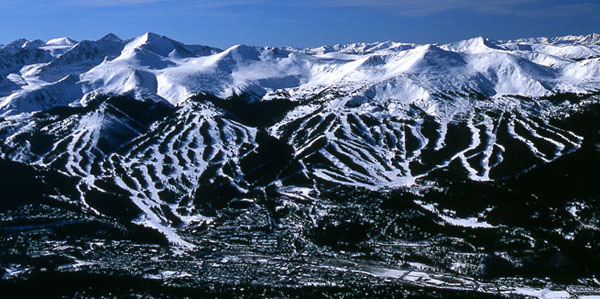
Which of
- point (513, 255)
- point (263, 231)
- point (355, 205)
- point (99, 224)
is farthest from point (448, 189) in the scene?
point (99, 224)

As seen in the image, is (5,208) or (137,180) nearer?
(5,208)

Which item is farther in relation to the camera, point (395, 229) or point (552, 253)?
point (395, 229)

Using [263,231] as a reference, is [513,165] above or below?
above

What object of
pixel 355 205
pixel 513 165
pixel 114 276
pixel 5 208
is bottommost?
pixel 114 276

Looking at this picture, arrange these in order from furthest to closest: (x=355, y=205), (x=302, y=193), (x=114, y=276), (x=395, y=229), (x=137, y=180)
→ (x=137, y=180) < (x=302, y=193) < (x=355, y=205) < (x=395, y=229) < (x=114, y=276)

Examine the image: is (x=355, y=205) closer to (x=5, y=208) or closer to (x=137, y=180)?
(x=137, y=180)

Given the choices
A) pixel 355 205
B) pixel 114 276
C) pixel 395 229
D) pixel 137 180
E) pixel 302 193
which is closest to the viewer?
pixel 114 276

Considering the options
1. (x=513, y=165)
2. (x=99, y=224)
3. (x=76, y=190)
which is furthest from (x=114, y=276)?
(x=513, y=165)

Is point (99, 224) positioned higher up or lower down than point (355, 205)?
lower down

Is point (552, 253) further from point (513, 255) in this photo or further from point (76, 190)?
point (76, 190)
